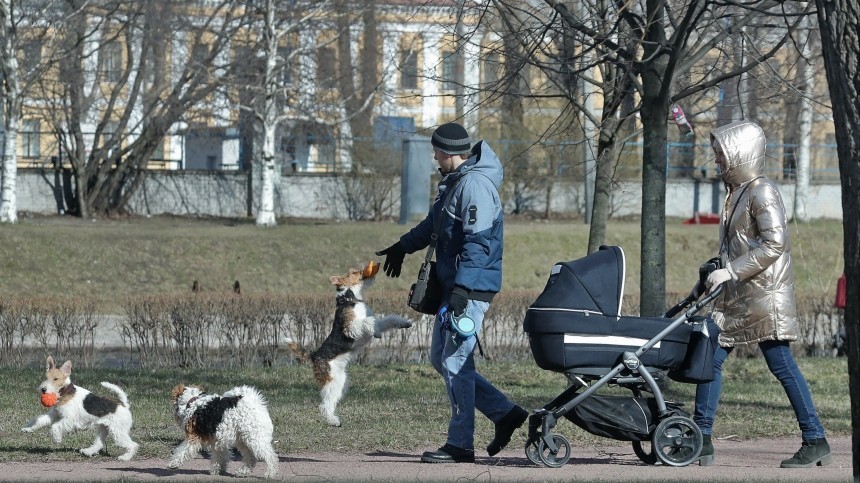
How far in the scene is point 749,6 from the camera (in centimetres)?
884

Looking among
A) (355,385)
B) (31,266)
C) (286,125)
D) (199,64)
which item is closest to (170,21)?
(199,64)

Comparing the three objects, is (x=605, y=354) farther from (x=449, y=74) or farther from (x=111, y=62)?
(x=111, y=62)

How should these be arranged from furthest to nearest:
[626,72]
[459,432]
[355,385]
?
[355,385]
[626,72]
[459,432]

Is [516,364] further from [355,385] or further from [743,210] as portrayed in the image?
[743,210]

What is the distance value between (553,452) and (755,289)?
1.55 metres

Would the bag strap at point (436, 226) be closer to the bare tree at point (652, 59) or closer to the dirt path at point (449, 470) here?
the dirt path at point (449, 470)

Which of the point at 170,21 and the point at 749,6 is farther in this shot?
the point at 170,21

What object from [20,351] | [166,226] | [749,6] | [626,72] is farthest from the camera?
[166,226]

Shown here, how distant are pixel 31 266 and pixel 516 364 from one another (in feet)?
43.7

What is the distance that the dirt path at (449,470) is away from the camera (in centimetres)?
631

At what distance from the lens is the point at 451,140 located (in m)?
6.83

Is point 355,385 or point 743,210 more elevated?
point 743,210

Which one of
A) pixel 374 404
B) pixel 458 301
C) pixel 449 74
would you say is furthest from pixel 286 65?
pixel 458 301

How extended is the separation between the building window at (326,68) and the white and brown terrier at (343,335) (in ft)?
71.2
